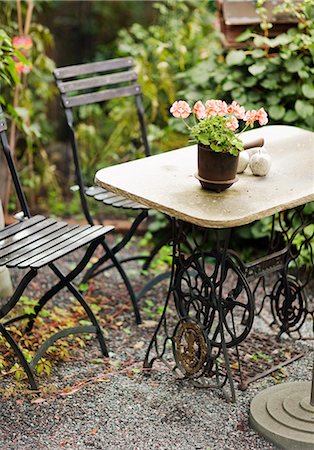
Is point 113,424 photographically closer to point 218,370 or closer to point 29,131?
point 218,370

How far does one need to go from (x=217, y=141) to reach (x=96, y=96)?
140 centimetres

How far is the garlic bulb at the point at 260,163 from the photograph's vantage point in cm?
390

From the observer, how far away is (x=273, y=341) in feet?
15.0

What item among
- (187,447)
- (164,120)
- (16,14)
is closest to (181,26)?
(164,120)

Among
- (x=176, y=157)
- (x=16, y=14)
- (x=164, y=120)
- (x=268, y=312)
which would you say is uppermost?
(x=16, y=14)

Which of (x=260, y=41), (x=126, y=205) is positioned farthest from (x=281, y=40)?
(x=126, y=205)

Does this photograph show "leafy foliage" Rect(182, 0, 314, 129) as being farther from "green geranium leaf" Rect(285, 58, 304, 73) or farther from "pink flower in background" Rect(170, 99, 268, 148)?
"pink flower in background" Rect(170, 99, 268, 148)

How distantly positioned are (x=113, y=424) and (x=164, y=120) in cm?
292

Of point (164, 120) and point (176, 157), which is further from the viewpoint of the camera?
point (164, 120)

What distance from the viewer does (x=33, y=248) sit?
389 cm

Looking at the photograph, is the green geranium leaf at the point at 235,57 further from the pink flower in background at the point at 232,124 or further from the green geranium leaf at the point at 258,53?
the pink flower in background at the point at 232,124

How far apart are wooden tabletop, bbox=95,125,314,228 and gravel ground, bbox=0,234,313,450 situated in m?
0.94

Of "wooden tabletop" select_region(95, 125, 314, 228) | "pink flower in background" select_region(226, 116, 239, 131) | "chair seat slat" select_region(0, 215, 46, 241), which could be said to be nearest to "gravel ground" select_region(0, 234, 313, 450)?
"chair seat slat" select_region(0, 215, 46, 241)

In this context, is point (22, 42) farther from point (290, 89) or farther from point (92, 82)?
point (290, 89)
